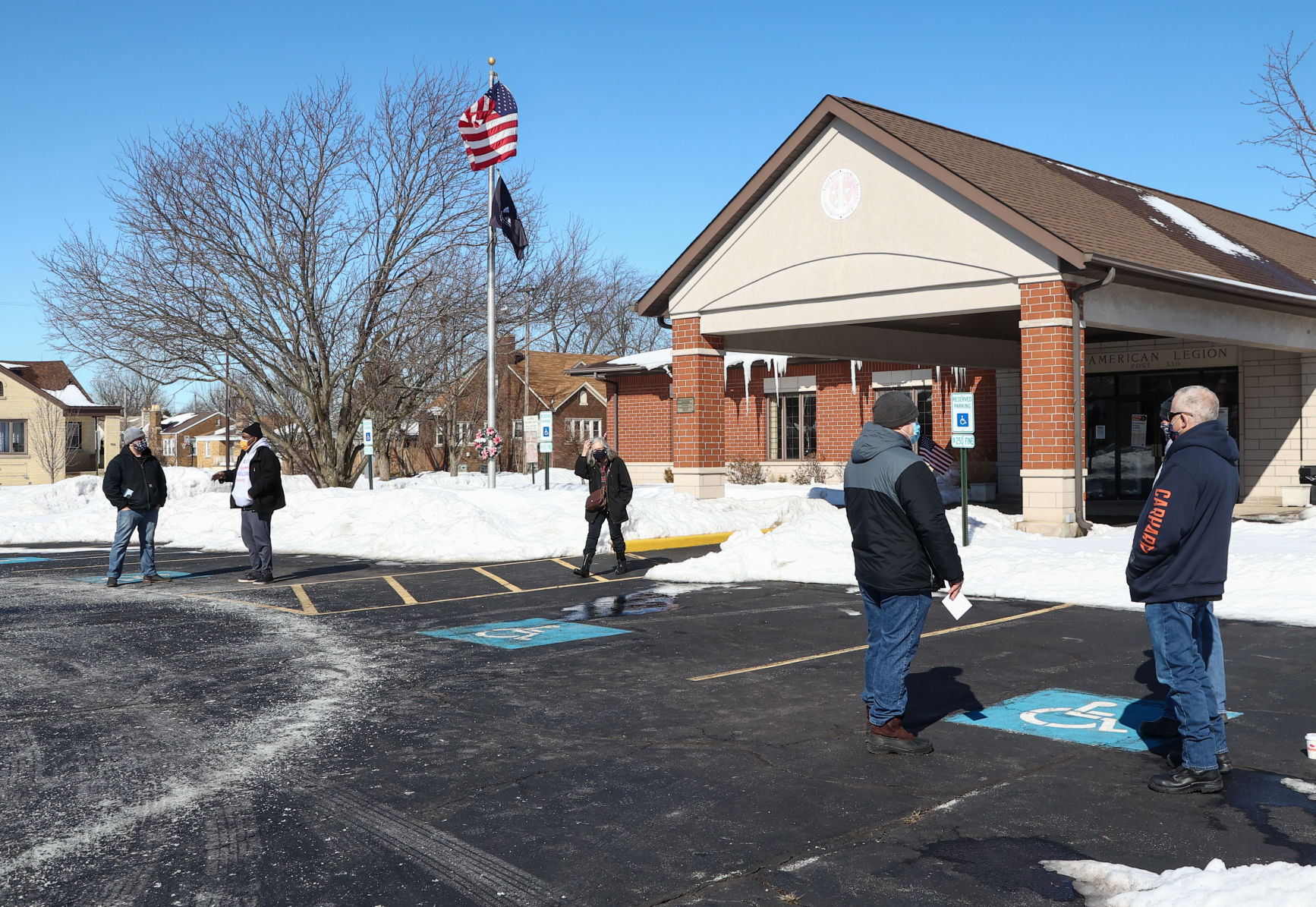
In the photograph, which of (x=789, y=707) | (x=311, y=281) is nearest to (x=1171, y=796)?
(x=789, y=707)

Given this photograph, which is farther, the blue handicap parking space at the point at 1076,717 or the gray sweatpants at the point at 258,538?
the gray sweatpants at the point at 258,538

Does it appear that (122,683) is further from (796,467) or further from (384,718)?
(796,467)

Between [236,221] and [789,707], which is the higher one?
[236,221]

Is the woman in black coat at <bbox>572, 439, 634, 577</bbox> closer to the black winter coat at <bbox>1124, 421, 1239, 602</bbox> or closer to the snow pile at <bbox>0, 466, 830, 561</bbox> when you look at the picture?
the snow pile at <bbox>0, 466, 830, 561</bbox>

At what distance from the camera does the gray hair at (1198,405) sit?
5719mm

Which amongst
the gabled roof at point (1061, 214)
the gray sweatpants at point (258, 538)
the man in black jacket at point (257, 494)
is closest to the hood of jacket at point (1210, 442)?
the man in black jacket at point (257, 494)

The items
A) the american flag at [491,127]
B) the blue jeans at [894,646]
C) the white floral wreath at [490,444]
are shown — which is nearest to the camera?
the blue jeans at [894,646]

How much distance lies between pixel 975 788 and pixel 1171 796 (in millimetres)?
911

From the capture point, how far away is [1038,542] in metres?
16.1

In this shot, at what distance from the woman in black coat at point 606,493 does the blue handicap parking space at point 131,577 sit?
5.53 m

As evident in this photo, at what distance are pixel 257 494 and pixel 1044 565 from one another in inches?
383

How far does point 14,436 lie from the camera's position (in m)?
53.5

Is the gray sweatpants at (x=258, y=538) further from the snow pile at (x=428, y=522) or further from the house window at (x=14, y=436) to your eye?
the house window at (x=14, y=436)

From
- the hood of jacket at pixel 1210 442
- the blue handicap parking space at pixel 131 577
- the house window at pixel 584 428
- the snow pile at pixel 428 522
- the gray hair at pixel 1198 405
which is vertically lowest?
the blue handicap parking space at pixel 131 577
